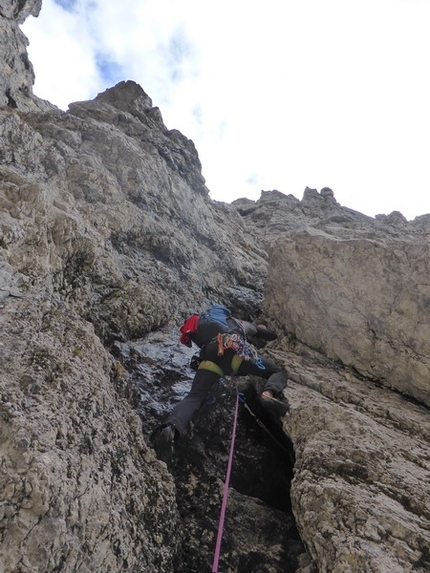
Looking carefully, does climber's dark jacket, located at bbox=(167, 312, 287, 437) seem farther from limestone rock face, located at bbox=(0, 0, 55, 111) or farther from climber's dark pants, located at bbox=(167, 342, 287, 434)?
limestone rock face, located at bbox=(0, 0, 55, 111)

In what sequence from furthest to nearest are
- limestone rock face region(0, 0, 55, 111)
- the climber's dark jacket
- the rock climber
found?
Result: limestone rock face region(0, 0, 55, 111)
the climber's dark jacket
the rock climber

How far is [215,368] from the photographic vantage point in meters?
6.36

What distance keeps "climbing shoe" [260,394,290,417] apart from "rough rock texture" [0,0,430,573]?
0.12 metres

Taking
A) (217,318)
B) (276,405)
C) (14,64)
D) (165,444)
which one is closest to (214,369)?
(276,405)

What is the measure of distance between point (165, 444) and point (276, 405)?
1909 millimetres

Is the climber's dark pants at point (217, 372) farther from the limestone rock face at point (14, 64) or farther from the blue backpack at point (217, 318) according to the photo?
the limestone rock face at point (14, 64)

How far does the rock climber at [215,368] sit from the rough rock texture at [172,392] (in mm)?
337

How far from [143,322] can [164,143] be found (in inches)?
448

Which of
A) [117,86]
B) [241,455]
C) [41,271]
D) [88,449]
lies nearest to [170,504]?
[88,449]

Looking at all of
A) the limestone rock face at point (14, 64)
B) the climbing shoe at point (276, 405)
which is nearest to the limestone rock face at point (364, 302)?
the climbing shoe at point (276, 405)

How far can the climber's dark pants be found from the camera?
579cm

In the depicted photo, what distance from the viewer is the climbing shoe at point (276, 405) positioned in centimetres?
581

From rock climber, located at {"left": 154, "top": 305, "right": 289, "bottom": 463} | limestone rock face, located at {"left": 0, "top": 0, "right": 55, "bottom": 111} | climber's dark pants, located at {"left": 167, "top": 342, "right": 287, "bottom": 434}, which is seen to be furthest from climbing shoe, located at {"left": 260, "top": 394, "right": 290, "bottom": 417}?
limestone rock face, located at {"left": 0, "top": 0, "right": 55, "bottom": 111}

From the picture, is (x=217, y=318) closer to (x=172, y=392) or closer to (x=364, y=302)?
(x=172, y=392)
